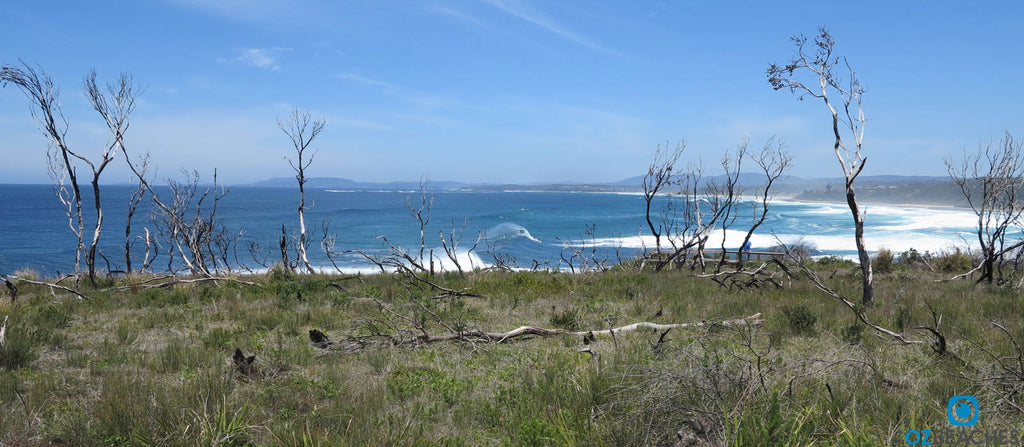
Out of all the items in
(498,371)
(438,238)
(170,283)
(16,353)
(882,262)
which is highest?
(16,353)

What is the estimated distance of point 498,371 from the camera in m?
6.07

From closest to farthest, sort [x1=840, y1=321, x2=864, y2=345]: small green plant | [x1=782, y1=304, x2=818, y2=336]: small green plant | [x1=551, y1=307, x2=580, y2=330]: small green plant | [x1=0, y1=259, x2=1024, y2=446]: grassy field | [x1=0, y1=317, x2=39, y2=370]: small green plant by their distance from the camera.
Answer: [x1=0, y1=259, x2=1024, y2=446]: grassy field
[x1=0, y1=317, x2=39, y2=370]: small green plant
[x1=840, y1=321, x2=864, y2=345]: small green plant
[x1=782, y1=304, x2=818, y2=336]: small green plant
[x1=551, y1=307, x2=580, y2=330]: small green plant

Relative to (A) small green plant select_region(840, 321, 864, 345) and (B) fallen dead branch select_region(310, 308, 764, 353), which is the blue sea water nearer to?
(B) fallen dead branch select_region(310, 308, 764, 353)

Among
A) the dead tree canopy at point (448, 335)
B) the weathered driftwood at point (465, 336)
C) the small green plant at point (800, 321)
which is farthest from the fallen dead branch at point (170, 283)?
the small green plant at point (800, 321)

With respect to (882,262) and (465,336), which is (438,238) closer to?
(882,262)

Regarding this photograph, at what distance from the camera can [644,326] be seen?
8133mm

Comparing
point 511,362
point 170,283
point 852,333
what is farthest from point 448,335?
point 170,283

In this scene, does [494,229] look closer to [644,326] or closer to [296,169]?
[296,169]

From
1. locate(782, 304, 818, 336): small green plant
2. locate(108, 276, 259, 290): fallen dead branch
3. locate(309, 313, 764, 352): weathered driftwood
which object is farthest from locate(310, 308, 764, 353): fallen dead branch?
locate(108, 276, 259, 290): fallen dead branch

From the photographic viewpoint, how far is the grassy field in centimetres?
379

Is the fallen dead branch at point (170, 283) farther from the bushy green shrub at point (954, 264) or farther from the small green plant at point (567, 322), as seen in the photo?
the bushy green shrub at point (954, 264)

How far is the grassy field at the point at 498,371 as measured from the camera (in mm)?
3791

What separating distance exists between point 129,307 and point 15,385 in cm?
A: 565

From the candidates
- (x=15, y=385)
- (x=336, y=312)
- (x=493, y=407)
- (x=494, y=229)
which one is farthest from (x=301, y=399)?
(x=494, y=229)
